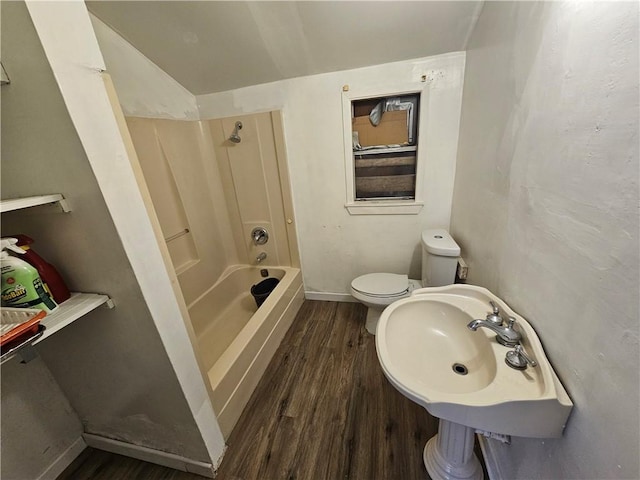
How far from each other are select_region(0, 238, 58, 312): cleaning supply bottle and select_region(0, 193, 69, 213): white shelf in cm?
11

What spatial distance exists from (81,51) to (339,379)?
1.81 metres

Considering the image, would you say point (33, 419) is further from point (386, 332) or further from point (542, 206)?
point (542, 206)

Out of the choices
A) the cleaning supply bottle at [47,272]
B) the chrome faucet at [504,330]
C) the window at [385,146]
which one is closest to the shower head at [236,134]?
the window at [385,146]

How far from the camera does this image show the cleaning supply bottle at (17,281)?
639 mm

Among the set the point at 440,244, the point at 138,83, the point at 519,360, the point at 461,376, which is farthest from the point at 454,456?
the point at 138,83

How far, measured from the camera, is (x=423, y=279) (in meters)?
1.67

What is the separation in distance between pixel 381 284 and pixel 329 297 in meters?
0.71

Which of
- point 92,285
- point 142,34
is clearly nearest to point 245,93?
point 142,34

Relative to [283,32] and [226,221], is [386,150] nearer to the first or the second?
[283,32]

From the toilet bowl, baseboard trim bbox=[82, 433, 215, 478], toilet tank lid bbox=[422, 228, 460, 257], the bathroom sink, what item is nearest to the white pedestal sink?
the bathroom sink

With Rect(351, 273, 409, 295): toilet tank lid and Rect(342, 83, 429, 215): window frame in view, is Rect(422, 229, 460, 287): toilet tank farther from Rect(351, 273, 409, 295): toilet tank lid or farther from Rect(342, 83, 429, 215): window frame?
Rect(342, 83, 429, 215): window frame

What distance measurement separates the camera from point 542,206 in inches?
28.9

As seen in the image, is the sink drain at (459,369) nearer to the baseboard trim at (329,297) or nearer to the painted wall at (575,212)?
the painted wall at (575,212)

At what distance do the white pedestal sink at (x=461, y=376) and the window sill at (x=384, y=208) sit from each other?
0.89 m
